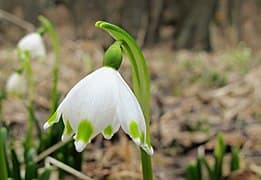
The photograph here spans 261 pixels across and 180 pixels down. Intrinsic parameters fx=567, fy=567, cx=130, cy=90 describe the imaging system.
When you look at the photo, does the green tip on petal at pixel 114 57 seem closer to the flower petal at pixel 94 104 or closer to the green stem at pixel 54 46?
the flower petal at pixel 94 104

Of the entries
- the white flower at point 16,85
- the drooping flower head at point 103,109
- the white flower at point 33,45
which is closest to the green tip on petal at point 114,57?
the drooping flower head at point 103,109

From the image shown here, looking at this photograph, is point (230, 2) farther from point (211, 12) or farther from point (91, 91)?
→ point (91, 91)

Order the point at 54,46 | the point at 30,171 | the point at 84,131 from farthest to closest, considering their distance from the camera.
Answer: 1. the point at 54,46
2. the point at 30,171
3. the point at 84,131

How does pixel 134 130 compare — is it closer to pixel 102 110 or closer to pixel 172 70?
pixel 102 110

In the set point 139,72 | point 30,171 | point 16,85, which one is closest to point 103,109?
point 139,72

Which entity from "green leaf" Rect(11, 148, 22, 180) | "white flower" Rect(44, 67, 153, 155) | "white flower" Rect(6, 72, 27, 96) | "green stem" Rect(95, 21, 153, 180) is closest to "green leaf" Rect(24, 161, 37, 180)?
"green leaf" Rect(11, 148, 22, 180)

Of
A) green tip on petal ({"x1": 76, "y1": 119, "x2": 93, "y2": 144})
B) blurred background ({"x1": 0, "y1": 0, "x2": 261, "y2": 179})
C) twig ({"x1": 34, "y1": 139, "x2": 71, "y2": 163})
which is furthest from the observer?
blurred background ({"x1": 0, "y1": 0, "x2": 261, "y2": 179})

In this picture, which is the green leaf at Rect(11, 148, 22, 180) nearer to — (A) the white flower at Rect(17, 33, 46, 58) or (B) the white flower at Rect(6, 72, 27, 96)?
(A) the white flower at Rect(17, 33, 46, 58)
